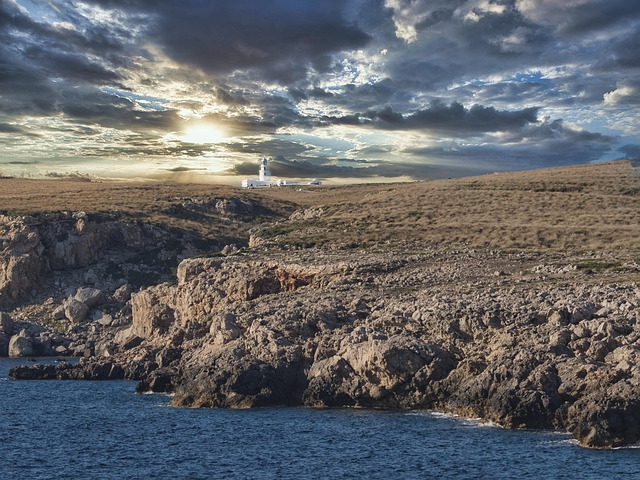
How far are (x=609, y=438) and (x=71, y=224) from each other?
313 ft

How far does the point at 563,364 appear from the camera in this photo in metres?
40.6

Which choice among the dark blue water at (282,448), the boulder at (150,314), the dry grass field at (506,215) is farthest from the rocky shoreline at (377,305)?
the dark blue water at (282,448)

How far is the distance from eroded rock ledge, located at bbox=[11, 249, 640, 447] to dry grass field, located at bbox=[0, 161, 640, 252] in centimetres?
1228

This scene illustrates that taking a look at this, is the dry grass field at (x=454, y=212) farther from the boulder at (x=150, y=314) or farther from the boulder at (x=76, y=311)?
the boulder at (x=76, y=311)

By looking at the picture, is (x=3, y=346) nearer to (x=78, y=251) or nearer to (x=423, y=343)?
(x=78, y=251)

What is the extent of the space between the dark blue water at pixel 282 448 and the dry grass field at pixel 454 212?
34723mm

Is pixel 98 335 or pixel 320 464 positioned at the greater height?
pixel 320 464

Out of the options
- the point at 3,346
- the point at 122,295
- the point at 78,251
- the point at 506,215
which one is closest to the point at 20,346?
the point at 3,346

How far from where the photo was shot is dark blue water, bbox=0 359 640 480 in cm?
3312

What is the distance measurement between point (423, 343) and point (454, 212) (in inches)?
2000

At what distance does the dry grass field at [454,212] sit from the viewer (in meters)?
78.0

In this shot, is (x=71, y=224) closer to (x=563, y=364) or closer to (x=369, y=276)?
(x=369, y=276)

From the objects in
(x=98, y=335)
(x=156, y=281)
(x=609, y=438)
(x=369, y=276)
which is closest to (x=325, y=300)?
(x=369, y=276)

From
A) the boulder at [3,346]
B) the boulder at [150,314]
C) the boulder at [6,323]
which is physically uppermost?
the boulder at [150,314]
